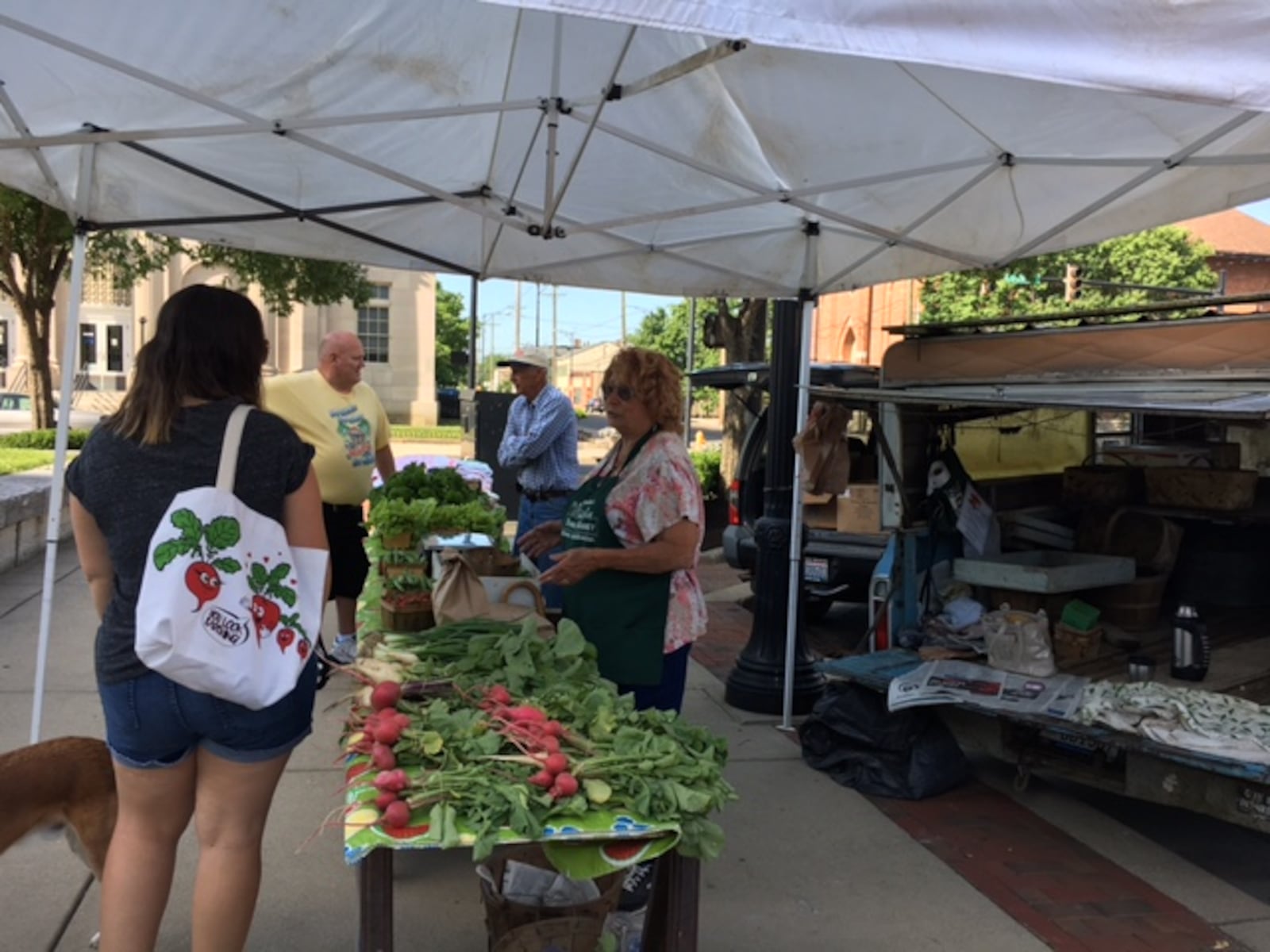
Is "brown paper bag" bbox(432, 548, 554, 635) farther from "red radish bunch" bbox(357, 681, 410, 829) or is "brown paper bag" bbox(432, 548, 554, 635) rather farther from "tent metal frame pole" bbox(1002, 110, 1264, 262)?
"tent metal frame pole" bbox(1002, 110, 1264, 262)

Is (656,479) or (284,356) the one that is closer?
(656,479)

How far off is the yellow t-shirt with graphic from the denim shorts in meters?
2.88

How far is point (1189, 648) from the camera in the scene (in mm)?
4941

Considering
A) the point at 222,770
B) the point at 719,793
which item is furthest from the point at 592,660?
the point at 222,770

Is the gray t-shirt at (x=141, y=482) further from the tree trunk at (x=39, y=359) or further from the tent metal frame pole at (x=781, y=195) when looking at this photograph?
the tree trunk at (x=39, y=359)

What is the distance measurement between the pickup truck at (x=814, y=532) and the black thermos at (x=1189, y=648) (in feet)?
7.69

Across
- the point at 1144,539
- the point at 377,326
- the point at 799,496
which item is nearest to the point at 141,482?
the point at 799,496

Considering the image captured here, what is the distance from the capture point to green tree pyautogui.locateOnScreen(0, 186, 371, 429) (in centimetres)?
1540

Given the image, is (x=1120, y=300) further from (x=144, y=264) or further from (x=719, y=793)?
(x=719, y=793)

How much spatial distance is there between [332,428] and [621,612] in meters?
2.50

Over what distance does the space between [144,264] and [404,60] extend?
1540cm

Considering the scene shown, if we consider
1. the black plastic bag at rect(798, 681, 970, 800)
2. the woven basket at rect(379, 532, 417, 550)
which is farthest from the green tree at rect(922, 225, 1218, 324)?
the woven basket at rect(379, 532, 417, 550)

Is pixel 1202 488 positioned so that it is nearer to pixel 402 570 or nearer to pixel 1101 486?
pixel 1101 486

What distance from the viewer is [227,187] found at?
455cm
